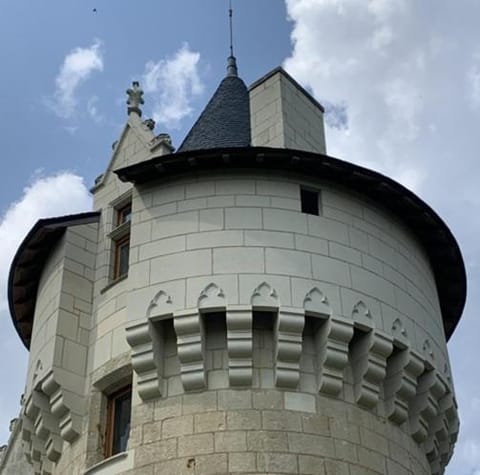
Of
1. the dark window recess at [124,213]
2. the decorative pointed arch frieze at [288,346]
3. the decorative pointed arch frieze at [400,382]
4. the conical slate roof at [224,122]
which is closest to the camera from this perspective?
the decorative pointed arch frieze at [288,346]

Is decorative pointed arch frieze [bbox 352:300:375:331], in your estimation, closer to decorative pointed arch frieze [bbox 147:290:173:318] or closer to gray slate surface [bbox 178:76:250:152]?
decorative pointed arch frieze [bbox 147:290:173:318]

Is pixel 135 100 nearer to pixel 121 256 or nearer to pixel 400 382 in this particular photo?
pixel 121 256

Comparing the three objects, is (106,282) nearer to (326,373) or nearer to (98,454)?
(98,454)

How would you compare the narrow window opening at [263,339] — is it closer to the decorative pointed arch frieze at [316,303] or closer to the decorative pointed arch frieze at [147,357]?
the decorative pointed arch frieze at [316,303]

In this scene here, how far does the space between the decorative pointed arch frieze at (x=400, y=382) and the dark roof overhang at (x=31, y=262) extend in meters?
5.02

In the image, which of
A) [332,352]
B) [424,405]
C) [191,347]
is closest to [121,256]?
[191,347]

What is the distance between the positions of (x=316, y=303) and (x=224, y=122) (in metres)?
4.56

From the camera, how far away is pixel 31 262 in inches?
619

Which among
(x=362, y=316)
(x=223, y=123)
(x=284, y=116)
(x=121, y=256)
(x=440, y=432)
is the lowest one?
(x=440, y=432)

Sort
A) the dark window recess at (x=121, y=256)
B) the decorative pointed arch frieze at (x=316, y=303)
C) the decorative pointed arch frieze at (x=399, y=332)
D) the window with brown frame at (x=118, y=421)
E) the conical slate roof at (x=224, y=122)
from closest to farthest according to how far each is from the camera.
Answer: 1. the decorative pointed arch frieze at (x=316, y=303)
2. the window with brown frame at (x=118, y=421)
3. the decorative pointed arch frieze at (x=399, y=332)
4. the dark window recess at (x=121, y=256)
5. the conical slate roof at (x=224, y=122)

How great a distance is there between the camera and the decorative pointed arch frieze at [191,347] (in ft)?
41.1

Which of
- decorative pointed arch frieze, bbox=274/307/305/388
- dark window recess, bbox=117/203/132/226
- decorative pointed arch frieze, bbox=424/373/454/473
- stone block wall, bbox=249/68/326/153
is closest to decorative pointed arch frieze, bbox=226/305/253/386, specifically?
decorative pointed arch frieze, bbox=274/307/305/388

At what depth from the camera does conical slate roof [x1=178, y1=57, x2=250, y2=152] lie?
15883 mm

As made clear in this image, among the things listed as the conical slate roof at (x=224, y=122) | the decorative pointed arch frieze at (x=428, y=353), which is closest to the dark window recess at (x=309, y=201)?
the conical slate roof at (x=224, y=122)
